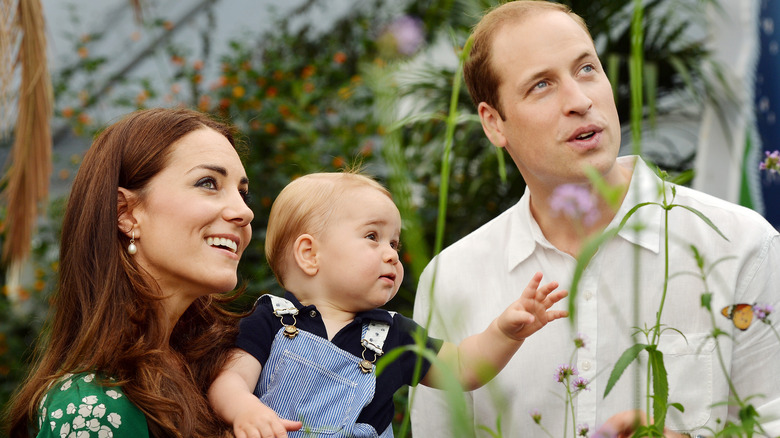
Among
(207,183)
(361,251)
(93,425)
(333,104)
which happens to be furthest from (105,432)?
(333,104)

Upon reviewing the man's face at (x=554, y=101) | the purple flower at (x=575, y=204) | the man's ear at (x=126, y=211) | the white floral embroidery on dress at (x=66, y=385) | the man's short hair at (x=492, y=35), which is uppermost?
the man's short hair at (x=492, y=35)

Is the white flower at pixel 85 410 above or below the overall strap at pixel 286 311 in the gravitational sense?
below

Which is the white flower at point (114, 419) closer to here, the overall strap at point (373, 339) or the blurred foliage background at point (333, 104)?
the overall strap at point (373, 339)

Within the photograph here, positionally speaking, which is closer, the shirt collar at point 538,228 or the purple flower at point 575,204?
the purple flower at point 575,204

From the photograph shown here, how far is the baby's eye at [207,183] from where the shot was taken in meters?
1.72

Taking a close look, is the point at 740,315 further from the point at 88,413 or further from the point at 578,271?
the point at 88,413

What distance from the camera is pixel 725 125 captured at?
3818 millimetres

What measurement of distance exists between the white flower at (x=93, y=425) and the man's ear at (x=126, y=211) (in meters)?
0.39

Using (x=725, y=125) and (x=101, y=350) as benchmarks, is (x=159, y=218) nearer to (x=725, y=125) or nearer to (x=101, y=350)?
(x=101, y=350)

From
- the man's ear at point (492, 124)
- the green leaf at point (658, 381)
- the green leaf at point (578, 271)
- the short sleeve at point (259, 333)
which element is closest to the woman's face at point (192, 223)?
the short sleeve at point (259, 333)

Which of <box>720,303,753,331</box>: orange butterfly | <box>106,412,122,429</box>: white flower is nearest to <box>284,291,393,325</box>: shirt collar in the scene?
<box>106,412,122,429</box>: white flower

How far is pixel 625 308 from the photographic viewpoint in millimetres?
2115

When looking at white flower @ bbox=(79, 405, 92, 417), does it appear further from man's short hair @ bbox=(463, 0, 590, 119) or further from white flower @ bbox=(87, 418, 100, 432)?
man's short hair @ bbox=(463, 0, 590, 119)

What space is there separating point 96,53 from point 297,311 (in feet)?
14.6
